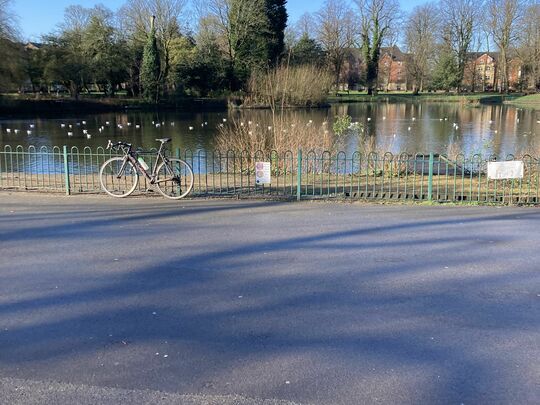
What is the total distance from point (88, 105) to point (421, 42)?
173 ft

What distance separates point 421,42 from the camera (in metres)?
81.1

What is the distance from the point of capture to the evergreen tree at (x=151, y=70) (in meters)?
56.9

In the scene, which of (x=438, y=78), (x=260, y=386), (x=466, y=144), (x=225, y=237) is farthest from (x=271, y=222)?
(x=438, y=78)

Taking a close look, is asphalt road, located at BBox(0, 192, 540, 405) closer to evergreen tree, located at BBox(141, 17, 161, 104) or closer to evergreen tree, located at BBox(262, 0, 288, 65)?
evergreen tree, located at BBox(141, 17, 161, 104)

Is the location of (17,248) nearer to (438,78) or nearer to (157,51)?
(157,51)

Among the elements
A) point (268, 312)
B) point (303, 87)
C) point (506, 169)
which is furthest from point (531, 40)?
point (268, 312)

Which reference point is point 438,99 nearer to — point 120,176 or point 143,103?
point 143,103

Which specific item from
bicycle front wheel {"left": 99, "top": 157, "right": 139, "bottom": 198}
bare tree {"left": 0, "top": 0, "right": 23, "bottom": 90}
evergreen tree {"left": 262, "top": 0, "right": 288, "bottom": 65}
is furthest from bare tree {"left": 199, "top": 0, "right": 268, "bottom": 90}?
bicycle front wheel {"left": 99, "top": 157, "right": 139, "bottom": 198}

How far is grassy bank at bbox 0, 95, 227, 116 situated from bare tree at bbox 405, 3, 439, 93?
3710cm

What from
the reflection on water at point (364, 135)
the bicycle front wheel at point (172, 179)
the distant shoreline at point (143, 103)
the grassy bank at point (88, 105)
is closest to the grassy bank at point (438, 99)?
the distant shoreline at point (143, 103)

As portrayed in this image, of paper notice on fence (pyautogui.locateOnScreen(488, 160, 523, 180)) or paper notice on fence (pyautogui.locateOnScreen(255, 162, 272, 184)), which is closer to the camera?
paper notice on fence (pyautogui.locateOnScreen(488, 160, 523, 180))

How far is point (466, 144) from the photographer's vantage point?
25.0 m

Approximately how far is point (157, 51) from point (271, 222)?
54464 mm

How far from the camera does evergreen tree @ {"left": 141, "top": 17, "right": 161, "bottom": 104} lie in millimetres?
56875
